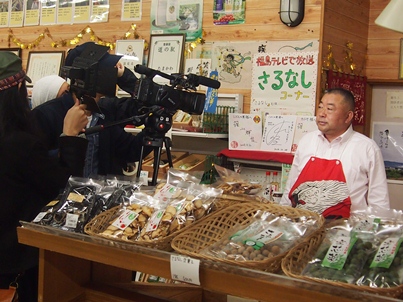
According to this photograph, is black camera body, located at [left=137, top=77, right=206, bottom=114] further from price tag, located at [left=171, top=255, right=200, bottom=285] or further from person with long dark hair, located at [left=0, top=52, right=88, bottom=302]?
price tag, located at [left=171, top=255, right=200, bottom=285]

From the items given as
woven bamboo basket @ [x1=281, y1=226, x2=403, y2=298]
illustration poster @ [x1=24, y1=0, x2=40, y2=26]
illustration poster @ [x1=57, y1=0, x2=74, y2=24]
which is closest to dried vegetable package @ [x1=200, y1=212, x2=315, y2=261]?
woven bamboo basket @ [x1=281, y1=226, x2=403, y2=298]

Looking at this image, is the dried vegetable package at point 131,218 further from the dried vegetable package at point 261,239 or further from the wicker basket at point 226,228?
the dried vegetable package at point 261,239

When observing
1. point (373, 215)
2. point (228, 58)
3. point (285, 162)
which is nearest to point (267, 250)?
point (373, 215)

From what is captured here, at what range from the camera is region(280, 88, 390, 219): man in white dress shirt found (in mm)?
2883

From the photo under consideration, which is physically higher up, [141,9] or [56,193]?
[141,9]

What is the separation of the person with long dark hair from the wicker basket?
1.82 ft

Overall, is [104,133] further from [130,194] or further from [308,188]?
[308,188]

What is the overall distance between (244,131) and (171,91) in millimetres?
2139

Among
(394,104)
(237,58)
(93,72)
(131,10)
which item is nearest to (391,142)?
(394,104)

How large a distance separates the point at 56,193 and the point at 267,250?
0.91 m

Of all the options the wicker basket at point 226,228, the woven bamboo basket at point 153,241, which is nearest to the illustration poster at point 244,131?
the woven bamboo basket at point 153,241

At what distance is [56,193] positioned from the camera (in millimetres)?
2014

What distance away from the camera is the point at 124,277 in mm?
2094

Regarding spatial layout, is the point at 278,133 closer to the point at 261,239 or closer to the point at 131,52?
the point at 131,52
